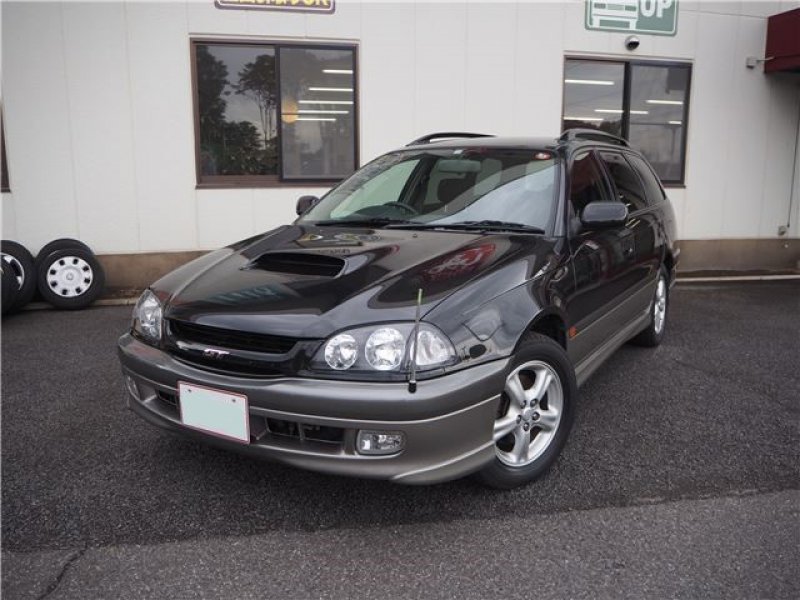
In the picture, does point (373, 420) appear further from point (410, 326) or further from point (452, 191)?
point (452, 191)

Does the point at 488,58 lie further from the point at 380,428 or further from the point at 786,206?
the point at 380,428

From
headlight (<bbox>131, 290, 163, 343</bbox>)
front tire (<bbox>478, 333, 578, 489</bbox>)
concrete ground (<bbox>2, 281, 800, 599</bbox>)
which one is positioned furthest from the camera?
headlight (<bbox>131, 290, 163, 343</bbox>)

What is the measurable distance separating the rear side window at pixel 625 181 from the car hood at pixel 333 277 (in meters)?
1.37

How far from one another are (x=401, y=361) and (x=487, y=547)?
793 millimetres

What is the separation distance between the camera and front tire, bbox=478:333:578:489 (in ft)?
8.61

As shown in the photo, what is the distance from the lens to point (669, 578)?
218cm

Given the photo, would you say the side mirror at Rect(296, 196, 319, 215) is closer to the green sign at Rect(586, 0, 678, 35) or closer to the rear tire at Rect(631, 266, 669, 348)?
the rear tire at Rect(631, 266, 669, 348)

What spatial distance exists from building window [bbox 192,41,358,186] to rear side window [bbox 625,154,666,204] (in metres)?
3.66

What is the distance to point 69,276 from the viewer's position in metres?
6.41

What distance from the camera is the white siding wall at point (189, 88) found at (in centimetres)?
663

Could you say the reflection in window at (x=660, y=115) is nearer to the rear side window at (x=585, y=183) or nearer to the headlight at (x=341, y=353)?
the rear side window at (x=585, y=183)

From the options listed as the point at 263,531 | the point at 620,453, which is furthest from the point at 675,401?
the point at 263,531

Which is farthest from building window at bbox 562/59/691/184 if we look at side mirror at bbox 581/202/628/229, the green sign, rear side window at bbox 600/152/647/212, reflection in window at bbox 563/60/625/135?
side mirror at bbox 581/202/628/229

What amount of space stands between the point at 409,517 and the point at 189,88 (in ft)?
19.4
